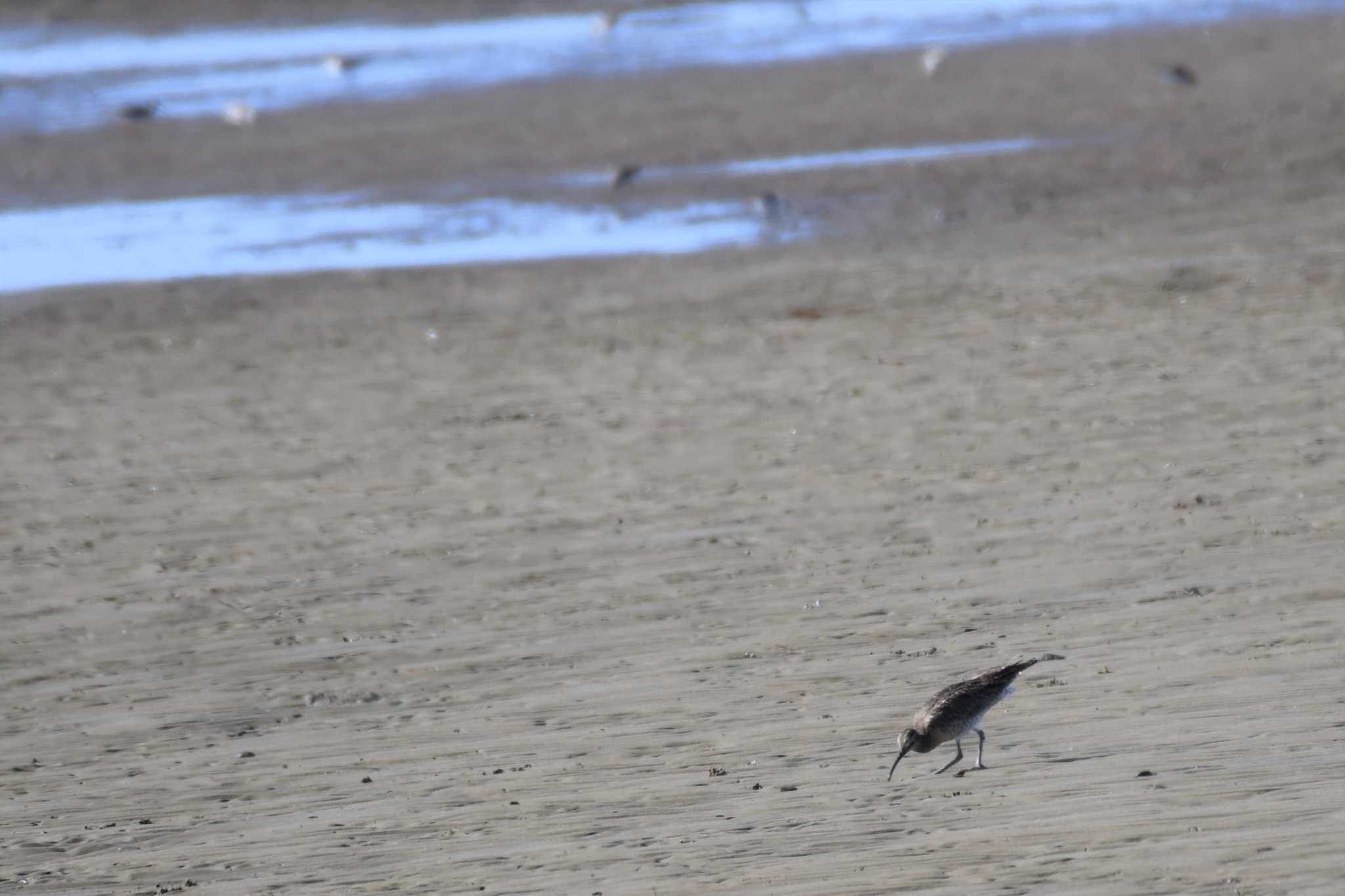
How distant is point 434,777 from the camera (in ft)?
19.0

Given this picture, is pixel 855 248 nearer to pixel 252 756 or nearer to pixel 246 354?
pixel 246 354

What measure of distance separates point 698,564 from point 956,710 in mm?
2548

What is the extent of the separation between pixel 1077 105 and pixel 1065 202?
4529 mm

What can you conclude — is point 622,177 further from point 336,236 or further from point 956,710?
point 956,710

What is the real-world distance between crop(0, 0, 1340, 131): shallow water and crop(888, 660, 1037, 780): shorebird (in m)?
18.5

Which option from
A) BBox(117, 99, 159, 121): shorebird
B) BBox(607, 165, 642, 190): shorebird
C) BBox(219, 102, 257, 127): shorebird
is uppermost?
BBox(117, 99, 159, 121): shorebird

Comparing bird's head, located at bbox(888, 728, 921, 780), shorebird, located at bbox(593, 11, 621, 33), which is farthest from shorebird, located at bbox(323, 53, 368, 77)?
bird's head, located at bbox(888, 728, 921, 780)

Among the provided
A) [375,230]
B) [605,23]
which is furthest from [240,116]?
[375,230]

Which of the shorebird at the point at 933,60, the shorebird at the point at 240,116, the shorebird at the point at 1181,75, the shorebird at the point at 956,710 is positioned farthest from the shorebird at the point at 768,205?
the shorebird at the point at 956,710

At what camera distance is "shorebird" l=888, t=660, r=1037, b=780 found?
5.08 meters

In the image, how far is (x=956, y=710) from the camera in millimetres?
5078

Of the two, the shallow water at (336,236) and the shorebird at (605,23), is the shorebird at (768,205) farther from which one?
the shorebird at (605,23)

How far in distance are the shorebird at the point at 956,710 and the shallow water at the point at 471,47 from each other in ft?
60.8

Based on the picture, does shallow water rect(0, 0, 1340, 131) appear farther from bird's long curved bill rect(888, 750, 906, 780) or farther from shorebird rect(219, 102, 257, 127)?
bird's long curved bill rect(888, 750, 906, 780)
